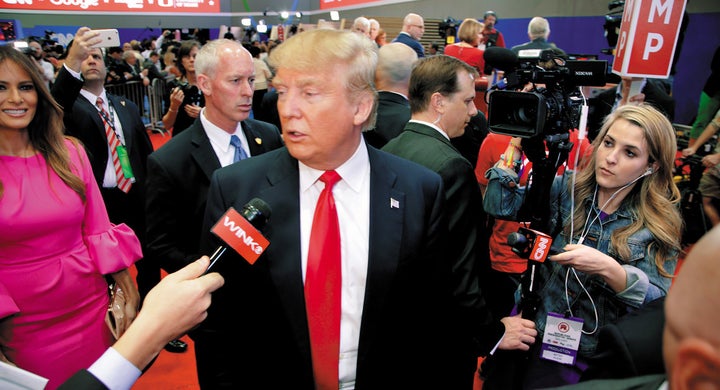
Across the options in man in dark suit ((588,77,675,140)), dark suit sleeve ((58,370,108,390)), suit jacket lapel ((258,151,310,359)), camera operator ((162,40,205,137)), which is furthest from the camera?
man in dark suit ((588,77,675,140))

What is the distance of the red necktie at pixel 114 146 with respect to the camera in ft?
10.2

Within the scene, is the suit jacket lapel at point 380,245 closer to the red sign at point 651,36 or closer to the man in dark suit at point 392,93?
the man in dark suit at point 392,93

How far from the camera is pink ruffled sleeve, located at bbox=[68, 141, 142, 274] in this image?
1940 mm

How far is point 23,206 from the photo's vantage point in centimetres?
175

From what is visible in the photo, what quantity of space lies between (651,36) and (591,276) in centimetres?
192

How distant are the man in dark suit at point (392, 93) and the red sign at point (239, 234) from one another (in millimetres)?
2160

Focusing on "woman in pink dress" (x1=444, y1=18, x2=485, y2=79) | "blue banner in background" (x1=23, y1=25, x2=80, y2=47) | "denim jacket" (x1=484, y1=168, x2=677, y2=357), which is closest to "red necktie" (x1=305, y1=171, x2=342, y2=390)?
"denim jacket" (x1=484, y1=168, x2=677, y2=357)

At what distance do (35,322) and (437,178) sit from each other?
1.62 meters

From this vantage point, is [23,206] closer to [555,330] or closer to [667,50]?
[555,330]

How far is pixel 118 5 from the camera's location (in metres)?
18.0

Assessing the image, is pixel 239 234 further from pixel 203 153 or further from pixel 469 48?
A: pixel 469 48

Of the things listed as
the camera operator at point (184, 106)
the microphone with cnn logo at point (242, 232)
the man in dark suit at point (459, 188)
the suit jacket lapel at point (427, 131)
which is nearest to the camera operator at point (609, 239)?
the man in dark suit at point (459, 188)

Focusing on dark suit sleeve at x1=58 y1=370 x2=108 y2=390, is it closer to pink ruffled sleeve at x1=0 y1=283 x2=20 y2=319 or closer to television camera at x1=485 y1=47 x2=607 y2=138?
pink ruffled sleeve at x1=0 y1=283 x2=20 y2=319

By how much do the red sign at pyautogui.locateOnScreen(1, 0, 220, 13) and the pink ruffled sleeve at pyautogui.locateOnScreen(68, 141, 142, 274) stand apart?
723 inches
